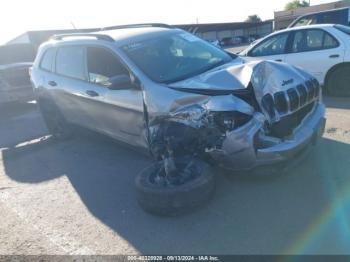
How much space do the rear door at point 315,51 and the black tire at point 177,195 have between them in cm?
512

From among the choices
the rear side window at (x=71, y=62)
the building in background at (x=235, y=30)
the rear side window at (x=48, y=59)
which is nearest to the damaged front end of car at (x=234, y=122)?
the rear side window at (x=71, y=62)

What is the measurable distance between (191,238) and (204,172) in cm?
74

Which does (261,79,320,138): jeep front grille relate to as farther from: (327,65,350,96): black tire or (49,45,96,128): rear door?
(327,65,350,96): black tire

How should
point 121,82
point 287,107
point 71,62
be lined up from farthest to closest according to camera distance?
1. point 71,62
2. point 121,82
3. point 287,107

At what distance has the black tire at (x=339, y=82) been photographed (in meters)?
7.55

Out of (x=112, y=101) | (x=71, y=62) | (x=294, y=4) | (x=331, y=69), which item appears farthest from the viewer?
(x=294, y=4)

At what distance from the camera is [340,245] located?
303 cm

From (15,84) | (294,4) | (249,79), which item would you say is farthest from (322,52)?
(294,4)

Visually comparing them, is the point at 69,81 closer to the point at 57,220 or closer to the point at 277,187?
the point at 57,220

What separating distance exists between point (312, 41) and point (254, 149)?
17.3 ft

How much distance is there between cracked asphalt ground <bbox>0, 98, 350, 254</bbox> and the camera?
10.7 feet

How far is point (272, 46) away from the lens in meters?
8.48

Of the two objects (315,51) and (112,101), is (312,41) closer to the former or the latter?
A: (315,51)

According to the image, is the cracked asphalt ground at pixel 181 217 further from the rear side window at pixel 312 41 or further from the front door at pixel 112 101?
the rear side window at pixel 312 41
